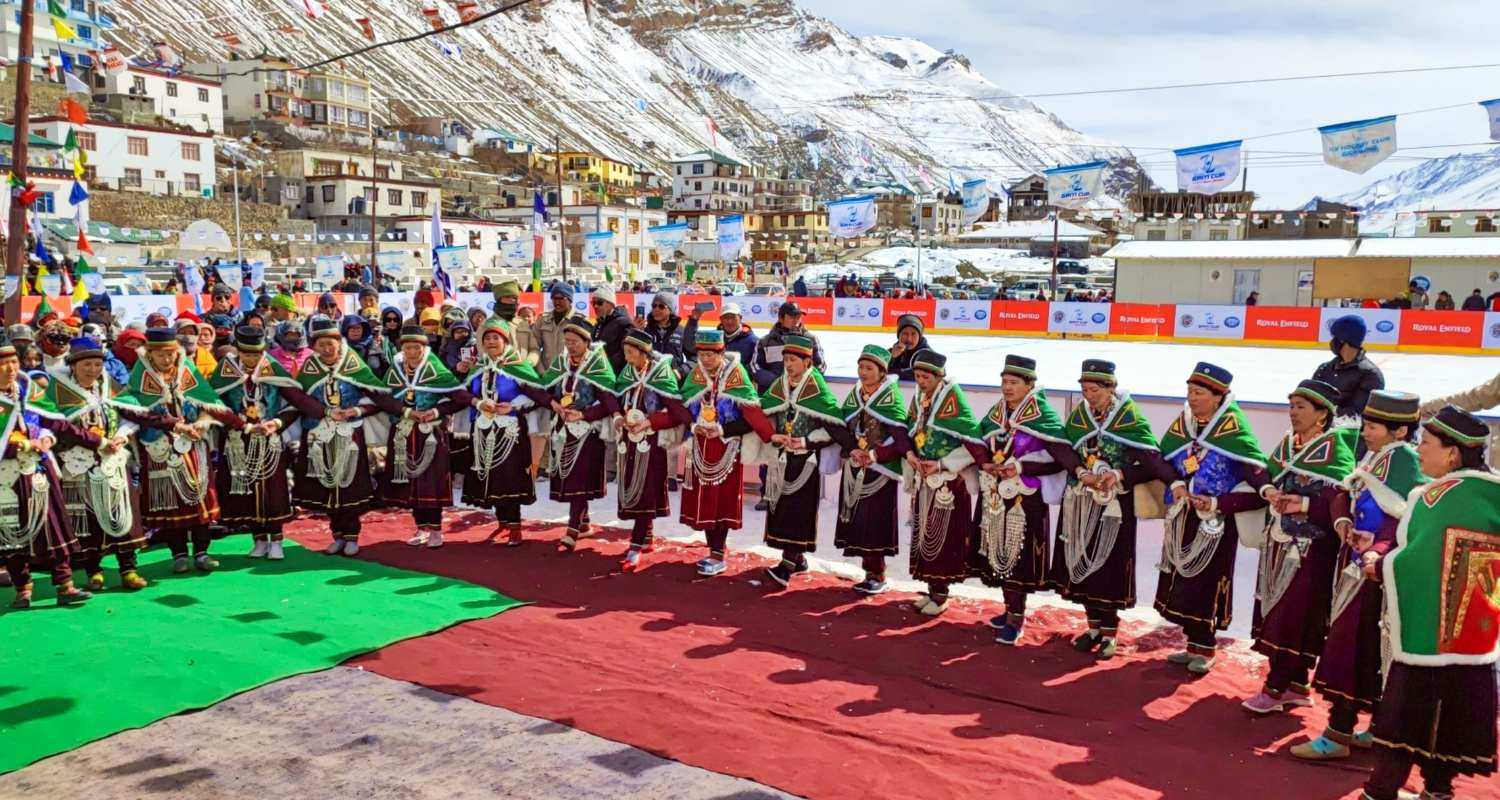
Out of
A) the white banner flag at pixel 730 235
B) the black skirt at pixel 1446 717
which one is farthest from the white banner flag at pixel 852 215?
the black skirt at pixel 1446 717

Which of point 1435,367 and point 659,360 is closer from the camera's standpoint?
point 659,360

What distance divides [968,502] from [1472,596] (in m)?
3.37

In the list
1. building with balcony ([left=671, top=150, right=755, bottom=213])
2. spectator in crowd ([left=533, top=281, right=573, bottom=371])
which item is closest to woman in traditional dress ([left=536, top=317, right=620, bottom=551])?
spectator in crowd ([left=533, top=281, right=573, bottom=371])

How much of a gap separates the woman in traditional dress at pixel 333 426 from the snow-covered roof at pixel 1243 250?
100 ft

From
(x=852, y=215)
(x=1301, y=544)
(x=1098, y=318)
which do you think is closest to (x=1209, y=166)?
(x=1098, y=318)

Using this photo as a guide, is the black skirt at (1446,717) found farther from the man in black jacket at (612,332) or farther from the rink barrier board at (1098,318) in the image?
the rink barrier board at (1098,318)

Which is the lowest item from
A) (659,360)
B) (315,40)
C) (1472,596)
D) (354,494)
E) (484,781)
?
(484,781)

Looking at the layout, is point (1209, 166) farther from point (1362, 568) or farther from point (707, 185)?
point (707, 185)

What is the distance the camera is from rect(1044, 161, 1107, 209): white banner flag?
30.0m

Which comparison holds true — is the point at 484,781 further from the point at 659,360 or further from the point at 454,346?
the point at 454,346

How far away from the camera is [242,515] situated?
8.18m

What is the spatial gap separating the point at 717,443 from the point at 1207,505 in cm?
356

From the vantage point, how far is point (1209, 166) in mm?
25625

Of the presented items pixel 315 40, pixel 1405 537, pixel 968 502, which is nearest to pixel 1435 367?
pixel 968 502
